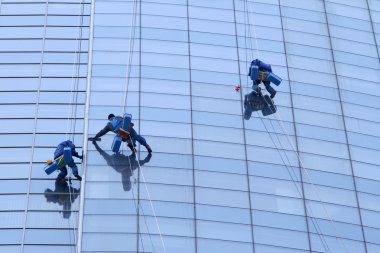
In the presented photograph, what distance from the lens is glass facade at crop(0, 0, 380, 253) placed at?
4050 cm

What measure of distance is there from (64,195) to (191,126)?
656cm

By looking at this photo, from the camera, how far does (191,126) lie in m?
44.0

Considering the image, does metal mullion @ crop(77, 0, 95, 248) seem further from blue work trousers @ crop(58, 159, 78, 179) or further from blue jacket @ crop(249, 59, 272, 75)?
blue jacket @ crop(249, 59, 272, 75)

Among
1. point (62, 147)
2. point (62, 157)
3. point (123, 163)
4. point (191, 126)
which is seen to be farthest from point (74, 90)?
point (62, 157)

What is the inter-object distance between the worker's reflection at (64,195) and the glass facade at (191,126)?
0.06 metres

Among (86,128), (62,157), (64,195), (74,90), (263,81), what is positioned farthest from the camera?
(74,90)

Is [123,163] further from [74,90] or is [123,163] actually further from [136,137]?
[74,90]

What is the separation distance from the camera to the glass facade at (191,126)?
133 feet

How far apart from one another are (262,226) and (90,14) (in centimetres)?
1531

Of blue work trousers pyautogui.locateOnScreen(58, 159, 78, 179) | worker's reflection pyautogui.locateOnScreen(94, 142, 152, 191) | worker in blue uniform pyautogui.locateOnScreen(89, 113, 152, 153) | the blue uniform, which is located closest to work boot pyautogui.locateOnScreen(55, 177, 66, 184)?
blue work trousers pyautogui.locateOnScreen(58, 159, 78, 179)

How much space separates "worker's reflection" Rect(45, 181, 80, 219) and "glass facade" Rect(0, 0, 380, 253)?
62 mm

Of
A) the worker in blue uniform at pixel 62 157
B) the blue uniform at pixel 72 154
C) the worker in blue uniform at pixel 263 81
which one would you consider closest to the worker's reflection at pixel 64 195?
the blue uniform at pixel 72 154

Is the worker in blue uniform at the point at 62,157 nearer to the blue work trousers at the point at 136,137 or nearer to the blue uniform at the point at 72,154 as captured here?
the blue uniform at the point at 72,154

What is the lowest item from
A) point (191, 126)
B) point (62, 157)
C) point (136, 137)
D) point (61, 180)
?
point (61, 180)
